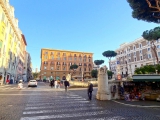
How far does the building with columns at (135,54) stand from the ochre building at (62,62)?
22.6 metres

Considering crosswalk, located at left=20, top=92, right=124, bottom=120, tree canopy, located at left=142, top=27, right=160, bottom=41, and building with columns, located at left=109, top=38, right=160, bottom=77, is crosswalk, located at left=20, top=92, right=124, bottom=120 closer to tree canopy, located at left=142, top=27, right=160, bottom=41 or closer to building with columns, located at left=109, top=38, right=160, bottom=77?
tree canopy, located at left=142, top=27, right=160, bottom=41

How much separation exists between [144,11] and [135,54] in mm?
51143

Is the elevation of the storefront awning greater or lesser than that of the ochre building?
lesser

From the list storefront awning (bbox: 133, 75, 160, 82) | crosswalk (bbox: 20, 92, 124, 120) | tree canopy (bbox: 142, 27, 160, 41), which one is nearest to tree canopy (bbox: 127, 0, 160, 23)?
storefront awning (bbox: 133, 75, 160, 82)

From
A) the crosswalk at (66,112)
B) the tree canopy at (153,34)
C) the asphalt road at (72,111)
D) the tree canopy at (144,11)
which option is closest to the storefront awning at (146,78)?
the asphalt road at (72,111)

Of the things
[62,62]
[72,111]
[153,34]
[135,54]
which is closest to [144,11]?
[72,111]

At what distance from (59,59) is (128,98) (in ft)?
238

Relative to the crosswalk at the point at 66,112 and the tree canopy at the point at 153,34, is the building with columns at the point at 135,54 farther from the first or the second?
the crosswalk at the point at 66,112

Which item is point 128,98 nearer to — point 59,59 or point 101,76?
point 101,76

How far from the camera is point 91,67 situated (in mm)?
88750

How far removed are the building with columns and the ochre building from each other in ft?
74.1

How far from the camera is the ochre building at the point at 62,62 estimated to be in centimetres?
7858

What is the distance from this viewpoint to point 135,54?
207ft

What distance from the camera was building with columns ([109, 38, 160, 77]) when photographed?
5525 centimetres
